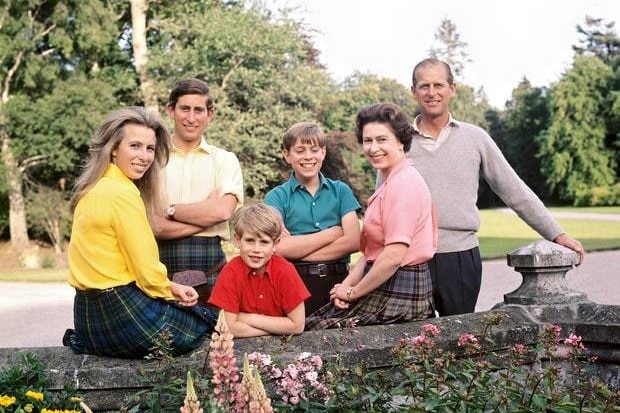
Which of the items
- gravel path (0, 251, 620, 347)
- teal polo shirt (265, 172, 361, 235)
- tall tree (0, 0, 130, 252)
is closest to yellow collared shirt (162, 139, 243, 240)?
teal polo shirt (265, 172, 361, 235)

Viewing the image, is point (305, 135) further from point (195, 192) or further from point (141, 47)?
point (141, 47)

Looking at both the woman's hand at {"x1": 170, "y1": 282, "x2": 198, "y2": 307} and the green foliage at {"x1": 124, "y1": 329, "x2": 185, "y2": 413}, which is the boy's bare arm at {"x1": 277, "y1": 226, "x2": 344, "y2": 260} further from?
the green foliage at {"x1": 124, "y1": 329, "x2": 185, "y2": 413}

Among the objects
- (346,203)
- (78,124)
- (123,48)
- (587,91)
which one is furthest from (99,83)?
(587,91)

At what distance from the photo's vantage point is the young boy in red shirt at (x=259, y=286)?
3363 millimetres

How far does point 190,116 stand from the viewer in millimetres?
4230

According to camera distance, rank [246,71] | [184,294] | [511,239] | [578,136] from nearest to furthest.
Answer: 1. [184,294]
2. [511,239]
3. [246,71]
4. [578,136]

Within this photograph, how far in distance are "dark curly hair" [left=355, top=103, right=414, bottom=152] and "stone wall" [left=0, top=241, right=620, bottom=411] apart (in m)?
0.81

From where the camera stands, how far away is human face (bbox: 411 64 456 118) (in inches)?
161

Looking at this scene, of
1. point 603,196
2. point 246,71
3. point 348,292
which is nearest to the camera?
point 348,292

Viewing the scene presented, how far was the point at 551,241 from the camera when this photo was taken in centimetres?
416

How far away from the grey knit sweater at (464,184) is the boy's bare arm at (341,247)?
45 cm

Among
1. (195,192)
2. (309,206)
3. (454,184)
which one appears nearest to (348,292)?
(309,206)

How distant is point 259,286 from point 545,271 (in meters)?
1.39

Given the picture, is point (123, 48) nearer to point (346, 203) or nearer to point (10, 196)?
point (10, 196)
